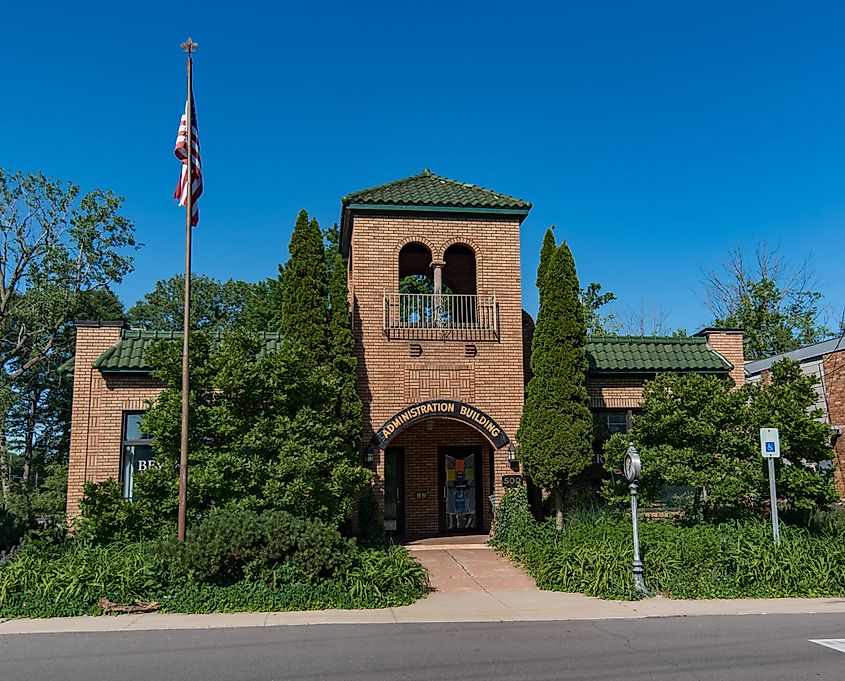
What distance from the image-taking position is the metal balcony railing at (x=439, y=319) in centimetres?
→ 1488

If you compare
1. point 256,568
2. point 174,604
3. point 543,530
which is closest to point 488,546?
point 543,530

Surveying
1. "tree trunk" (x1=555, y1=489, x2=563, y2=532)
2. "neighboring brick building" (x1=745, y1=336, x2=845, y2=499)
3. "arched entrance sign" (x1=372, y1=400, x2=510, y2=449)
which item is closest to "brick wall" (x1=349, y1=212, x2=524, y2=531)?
"arched entrance sign" (x1=372, y1=400, x2=510, y2=449)

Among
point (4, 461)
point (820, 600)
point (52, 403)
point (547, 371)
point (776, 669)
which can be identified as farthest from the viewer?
point (52, 403)

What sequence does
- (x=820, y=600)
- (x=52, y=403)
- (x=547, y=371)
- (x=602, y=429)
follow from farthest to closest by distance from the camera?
(x=52, y=403), (x=602, y=429), (x=547, y=371), (x=820, y=600)

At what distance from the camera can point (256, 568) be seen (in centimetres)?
971

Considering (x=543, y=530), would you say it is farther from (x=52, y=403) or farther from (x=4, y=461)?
(x=52, y=403)

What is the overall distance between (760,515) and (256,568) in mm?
9063

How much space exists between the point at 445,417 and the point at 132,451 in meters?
6.31

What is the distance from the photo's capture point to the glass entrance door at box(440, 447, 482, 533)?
16750mm

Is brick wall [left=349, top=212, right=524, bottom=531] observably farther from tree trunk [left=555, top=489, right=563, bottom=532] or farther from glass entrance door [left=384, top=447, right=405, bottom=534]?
glass entrance door [left=384, top=447, right=405, bottom=534]

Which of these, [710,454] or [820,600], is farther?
[710,454]

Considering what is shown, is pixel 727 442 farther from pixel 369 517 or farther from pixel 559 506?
pixel 369 517

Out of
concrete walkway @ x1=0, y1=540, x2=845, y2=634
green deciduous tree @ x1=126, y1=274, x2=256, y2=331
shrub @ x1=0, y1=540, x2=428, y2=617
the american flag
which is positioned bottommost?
concrete walkway @ x1=0, y1=540, x2=845, y2=634

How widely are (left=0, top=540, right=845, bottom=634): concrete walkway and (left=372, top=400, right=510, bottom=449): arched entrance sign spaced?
3.72m
